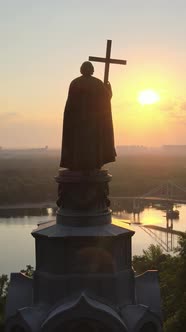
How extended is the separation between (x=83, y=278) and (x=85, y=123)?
5.64 ft

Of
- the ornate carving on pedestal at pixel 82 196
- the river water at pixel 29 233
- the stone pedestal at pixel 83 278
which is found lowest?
the river water at pixel 29 233

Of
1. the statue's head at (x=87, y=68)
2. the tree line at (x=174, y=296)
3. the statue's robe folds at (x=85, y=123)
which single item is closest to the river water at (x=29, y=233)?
the tree line at (x=174, y=296)

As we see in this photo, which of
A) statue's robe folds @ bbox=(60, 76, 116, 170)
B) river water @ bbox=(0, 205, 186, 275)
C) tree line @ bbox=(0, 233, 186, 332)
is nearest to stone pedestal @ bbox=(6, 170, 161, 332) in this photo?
statue's robe folds @ bbox=(60, 76, 116, 170)

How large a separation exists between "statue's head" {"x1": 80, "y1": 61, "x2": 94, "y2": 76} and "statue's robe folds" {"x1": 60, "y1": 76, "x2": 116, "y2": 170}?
0.06m

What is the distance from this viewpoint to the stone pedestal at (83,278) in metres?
4.32

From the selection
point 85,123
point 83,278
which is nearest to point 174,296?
point 83,278

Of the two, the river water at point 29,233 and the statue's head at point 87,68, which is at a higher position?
the statue's head at point 87,68

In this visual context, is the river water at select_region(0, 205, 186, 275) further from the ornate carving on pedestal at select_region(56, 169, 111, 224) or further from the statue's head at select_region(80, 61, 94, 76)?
the statue's head at select_region(80, 61, 94, 76)

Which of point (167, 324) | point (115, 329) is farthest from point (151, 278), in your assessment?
point (167, 324)

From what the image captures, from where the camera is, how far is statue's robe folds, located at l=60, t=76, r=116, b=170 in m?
4.88

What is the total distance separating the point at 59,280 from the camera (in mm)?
4492

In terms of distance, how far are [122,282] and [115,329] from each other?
0.51m

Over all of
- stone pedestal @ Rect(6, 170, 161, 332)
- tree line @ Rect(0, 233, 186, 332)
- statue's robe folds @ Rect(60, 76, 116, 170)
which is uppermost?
statue's robe folds @ Rect(60, 76, 116, 170)

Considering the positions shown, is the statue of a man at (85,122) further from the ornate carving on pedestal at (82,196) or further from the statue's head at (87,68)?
the ornate carving on pedestal at (82,196)
